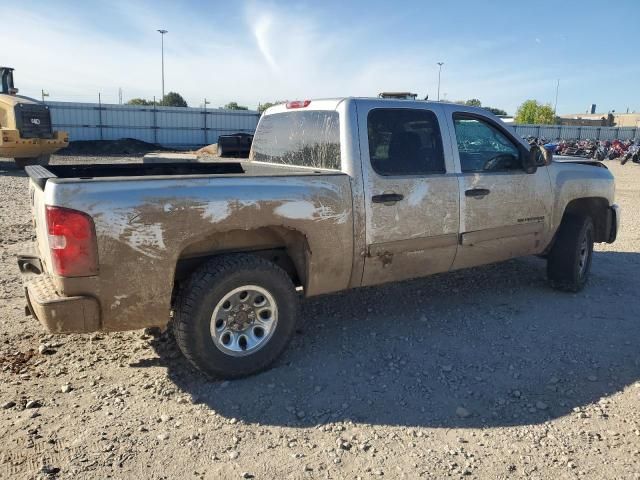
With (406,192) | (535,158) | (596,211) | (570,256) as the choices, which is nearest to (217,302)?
(406,192)

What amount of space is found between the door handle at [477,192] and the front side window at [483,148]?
0.18 m

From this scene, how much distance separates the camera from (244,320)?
3.82 m

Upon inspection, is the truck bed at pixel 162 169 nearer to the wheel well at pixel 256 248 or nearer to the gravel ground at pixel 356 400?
the wheel well at pixel 256 248

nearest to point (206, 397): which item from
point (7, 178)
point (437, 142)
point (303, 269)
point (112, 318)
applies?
point (112, 318)

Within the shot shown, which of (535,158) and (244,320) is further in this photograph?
(535,158)

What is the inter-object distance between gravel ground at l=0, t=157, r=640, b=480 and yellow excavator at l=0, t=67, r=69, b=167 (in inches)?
512

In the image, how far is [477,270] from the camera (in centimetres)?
656

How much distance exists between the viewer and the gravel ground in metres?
2.95

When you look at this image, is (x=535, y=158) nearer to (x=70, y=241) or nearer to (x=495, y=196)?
(x=495, y=196)

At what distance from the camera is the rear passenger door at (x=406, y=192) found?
4.20 meters

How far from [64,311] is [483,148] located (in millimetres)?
3771

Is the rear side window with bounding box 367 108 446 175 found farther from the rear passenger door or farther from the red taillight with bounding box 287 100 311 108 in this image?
the red taillight with bounding box 287 100 311 108

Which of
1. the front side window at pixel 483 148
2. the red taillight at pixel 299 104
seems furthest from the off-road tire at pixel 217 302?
the front side window at pixel 483 148

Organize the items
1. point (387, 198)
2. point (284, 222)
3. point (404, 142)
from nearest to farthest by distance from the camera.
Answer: point (284, 222) < point (387, 198) < point (404, 142)
